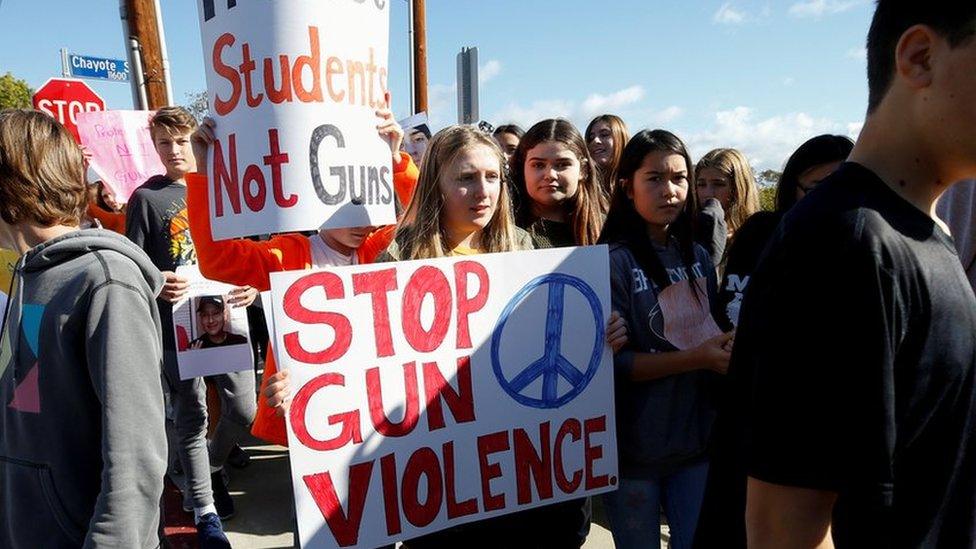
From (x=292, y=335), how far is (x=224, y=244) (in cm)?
72

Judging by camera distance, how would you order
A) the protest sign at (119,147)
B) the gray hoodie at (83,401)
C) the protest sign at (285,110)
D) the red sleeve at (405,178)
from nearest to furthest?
the gray hoodie at (83,401)
the protest sign at (285,110)
the red sleeve at (405,178)
the protest sign at (119,147)

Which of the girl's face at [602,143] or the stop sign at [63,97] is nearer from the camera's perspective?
the girl's face at [602,143]

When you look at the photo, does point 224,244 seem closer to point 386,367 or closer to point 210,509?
point 386,367

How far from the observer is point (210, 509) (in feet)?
10.2

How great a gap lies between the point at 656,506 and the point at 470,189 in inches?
47.1

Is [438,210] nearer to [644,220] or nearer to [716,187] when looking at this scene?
[644,220]

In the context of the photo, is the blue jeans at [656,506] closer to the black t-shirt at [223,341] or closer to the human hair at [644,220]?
the human hair at [644,220]

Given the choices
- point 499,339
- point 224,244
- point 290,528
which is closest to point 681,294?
point 499,339

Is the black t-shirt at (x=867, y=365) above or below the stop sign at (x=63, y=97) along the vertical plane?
below

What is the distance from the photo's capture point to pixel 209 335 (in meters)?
2.76

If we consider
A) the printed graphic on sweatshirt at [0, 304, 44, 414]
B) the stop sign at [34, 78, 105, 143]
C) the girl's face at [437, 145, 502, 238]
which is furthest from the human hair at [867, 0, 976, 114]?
the stop sign at [34, 78, 105, 143]

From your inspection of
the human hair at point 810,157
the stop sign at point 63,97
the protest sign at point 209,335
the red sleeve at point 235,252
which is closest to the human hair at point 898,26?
the human hair at point 810,157

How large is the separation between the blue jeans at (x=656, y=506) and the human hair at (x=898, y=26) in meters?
1.46

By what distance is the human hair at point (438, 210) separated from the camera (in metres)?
2.04
